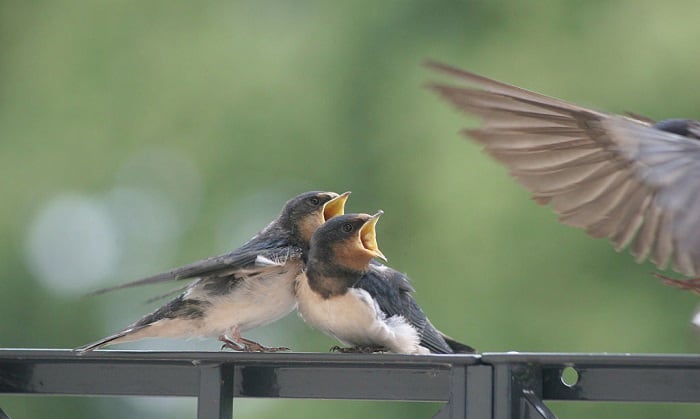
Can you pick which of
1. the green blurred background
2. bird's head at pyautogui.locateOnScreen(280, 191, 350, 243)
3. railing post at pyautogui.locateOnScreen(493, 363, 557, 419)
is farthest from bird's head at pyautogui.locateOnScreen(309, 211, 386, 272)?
the green blurred background

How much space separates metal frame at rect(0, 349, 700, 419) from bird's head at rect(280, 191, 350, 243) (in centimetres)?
91

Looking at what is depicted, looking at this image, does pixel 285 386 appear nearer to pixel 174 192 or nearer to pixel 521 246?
pixel 521 246

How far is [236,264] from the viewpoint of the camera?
8.00 ft

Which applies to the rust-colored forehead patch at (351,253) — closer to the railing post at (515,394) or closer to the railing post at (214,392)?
the railing post at (214,392)

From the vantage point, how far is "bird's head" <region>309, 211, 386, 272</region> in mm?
2535

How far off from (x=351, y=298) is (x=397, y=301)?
0.21m

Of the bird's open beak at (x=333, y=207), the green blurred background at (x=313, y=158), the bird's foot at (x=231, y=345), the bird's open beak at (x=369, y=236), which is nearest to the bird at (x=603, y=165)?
the bird's open beak at (x=369, y=236)

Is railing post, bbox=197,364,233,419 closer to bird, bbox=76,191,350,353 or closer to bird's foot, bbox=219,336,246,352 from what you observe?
bird, bbox=76,191,350,353

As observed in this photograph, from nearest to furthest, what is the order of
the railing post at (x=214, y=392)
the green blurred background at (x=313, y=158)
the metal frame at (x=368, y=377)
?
the metal frame at (x=368, y=377) → the railing post at (x=214, y=392) → the green blurred background at (x=313, y=158)

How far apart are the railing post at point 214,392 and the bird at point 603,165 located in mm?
835

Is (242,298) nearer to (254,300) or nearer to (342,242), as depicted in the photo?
(254,300)

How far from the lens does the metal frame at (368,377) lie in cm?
167

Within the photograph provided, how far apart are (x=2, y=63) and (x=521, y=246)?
439cm

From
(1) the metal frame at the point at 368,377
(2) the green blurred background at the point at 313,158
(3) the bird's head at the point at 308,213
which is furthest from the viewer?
(2) the green blurred background at the point at 313,158
